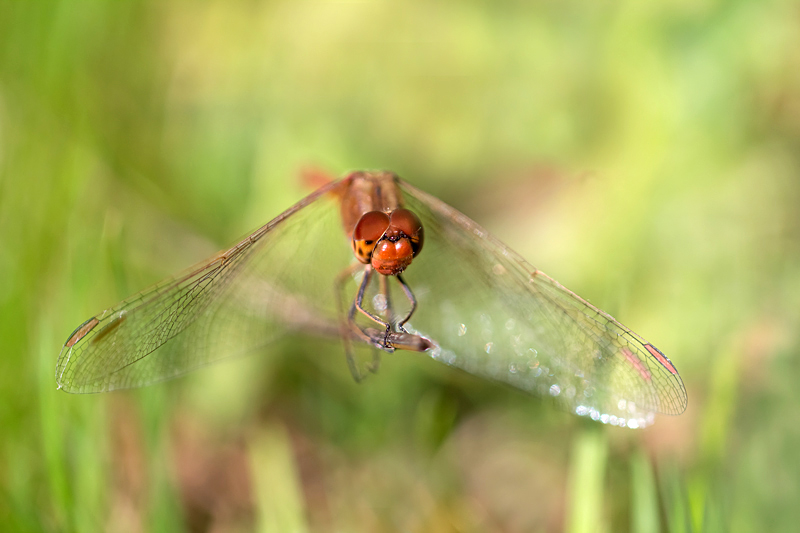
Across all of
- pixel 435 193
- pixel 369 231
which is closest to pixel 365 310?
pixel 369 231

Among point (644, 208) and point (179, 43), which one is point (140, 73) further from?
point (644, 208)

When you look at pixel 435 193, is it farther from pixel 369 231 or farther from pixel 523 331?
pixel 369 231

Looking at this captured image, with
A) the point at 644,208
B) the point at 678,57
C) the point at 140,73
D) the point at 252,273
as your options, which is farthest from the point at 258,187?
the point at 678,57

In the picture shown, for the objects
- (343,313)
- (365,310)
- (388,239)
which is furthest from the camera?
(343,313)

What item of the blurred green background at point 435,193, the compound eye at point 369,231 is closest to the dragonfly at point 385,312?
the compound eye at point 369,231

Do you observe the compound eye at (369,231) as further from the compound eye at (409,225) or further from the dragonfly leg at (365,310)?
the dragonfly leg at (365,310)

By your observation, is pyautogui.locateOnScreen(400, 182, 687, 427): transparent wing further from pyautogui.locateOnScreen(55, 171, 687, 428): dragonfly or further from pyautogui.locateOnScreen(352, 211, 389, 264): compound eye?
pyautogui.locateOnScreen(352, 211, 389, 264): compound eye
